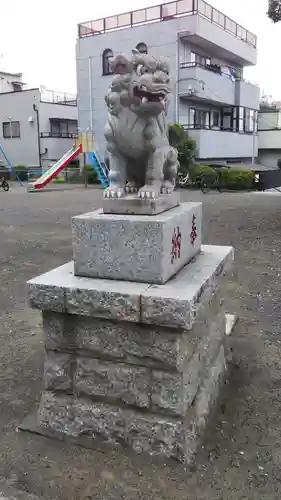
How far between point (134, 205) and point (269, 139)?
1098 inches

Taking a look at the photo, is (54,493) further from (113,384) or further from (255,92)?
(255,92)

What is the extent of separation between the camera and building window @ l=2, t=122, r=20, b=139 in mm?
27359

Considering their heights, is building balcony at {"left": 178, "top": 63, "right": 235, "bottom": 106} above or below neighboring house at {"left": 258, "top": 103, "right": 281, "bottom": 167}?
above

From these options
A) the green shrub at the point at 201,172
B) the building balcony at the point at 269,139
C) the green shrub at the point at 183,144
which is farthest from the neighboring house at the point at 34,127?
the building balcony at the point at 269,139

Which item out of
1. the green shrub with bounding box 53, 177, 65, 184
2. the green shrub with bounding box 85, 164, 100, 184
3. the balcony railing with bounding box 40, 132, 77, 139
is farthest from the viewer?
the balcony railing with bounding box 40, 132, 77, 139

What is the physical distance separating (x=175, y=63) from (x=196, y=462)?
20.5m

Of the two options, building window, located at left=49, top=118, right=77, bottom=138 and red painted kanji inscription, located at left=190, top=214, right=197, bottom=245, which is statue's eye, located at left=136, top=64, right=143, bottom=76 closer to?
red painted kanji inscription, located at left=190, top=214, right=197, bottom=245

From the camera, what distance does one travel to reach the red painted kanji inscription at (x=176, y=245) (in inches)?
106

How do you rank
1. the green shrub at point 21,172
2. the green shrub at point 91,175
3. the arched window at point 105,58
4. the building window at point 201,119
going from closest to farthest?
the arched window at point 105,58 → the building window at point 201,119 → the green shrub at point 91,175 → the green shrub at point 21,172

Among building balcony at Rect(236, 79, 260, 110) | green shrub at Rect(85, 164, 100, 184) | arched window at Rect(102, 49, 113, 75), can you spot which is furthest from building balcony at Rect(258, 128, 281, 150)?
green shrub at Rect(85, 164, 100, 184)

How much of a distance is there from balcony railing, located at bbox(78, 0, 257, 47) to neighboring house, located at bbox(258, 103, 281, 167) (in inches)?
265

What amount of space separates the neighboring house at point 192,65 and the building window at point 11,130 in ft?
18.9

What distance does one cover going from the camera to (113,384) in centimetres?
262

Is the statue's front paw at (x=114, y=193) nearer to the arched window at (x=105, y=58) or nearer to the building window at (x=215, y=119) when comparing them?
the arched window at (x=105, y=58)
